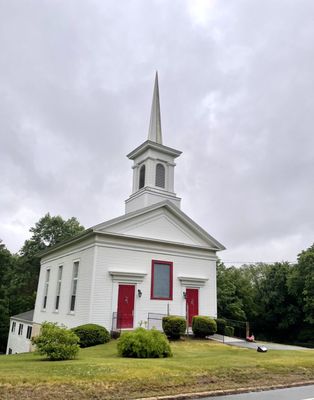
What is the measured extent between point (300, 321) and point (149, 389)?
145ft

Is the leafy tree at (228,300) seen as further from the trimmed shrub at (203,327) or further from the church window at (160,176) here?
the trimmed shrub at (203,327)

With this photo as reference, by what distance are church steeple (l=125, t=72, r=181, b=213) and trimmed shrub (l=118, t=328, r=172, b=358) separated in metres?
11.7

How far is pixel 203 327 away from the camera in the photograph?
65.0ft

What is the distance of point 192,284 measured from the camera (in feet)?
76.6

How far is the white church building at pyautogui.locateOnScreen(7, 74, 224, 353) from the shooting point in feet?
66.7

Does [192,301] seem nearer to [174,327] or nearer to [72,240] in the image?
[174,327]

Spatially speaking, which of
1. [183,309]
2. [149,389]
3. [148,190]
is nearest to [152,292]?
[183,309]

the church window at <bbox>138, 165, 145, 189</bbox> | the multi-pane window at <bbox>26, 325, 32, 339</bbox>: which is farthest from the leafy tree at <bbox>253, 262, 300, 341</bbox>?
Result: the multi-pane window at <bbox>26, 325, 32, 339</bbox>

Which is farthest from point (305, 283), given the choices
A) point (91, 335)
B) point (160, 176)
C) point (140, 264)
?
point (91, 335)

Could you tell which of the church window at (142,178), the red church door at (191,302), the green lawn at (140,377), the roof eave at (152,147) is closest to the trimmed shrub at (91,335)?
the red church door at (191,302)

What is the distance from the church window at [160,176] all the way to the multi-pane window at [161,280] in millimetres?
5726

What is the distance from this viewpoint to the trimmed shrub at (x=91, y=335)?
56.5 feet

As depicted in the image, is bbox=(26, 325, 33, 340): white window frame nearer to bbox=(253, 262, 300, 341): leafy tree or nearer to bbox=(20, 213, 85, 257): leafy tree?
bbox=(20, 213, 85, 257): leafy tree

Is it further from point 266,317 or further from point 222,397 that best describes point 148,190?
point 266,317
